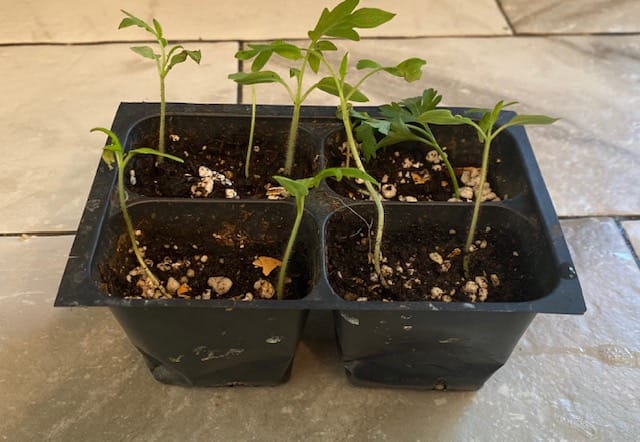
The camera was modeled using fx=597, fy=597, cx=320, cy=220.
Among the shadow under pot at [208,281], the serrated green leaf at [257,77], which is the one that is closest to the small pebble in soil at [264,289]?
the shadow under pot at [208,281]

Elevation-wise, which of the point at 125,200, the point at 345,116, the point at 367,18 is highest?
the point at 367,18

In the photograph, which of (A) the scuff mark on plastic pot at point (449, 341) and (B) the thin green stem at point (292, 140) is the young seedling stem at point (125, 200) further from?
(A) the scuff mark on plastic pot at point (449, 341)

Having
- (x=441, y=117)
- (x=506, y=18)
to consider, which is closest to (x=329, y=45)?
(x=441, y=117)

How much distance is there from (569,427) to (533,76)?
28.7 inches

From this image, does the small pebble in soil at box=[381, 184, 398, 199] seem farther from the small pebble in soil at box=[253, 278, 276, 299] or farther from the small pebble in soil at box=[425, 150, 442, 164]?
the small pebble in soil at box=[253, 278, 276, 299]

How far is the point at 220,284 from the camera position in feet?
2.18

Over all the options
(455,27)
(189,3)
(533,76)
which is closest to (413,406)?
(533,76)

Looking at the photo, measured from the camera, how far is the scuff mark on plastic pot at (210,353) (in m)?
0.61

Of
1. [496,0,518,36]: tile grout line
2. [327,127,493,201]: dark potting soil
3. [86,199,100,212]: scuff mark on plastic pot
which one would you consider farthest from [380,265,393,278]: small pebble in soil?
[496,0,518,36]: tile grout line

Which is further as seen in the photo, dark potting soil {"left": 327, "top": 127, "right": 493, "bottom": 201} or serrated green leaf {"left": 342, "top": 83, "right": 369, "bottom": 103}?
dark potting soil {"left": 327, "top": 127, "right": 493, "bottom": 201}

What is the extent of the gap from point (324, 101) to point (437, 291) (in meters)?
0.52

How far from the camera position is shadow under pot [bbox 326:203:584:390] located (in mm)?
559

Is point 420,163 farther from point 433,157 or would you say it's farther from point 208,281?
point 208,281

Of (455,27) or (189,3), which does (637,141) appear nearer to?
(455,27)
